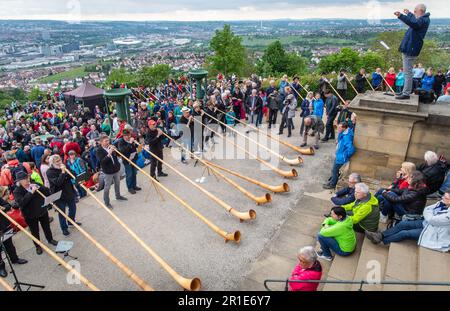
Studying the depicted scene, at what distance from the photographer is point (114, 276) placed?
598cm

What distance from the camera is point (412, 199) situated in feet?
19.2

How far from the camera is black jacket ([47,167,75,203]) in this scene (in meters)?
7.00

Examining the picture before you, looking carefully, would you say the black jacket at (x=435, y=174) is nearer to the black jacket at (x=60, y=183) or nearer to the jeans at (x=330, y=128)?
the jeans at (x=330, y=128)

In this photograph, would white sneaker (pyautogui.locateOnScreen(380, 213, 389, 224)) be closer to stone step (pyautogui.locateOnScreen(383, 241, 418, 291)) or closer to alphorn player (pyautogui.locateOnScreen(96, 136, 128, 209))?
stone step (pyautogui.locateOnScreen(383, 241, 418, 291))

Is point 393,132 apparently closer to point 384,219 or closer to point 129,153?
point 384,219

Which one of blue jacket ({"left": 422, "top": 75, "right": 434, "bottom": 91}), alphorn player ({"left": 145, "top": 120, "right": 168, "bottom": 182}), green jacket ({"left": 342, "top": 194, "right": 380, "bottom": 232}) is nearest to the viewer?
green jacket ({"left": 342, "top": 194, "right": 380, "bottom": 232})

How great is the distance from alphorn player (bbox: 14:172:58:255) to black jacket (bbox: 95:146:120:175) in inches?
60.7

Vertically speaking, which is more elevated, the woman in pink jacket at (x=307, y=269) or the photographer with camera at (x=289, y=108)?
the photographer with camera at (x=289, y=108)

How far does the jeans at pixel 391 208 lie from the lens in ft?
20.3

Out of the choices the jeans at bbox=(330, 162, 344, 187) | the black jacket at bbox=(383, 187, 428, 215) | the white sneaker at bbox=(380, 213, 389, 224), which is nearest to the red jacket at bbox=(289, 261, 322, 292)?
the black jacket at bbox=(383, 187, 428, 215)

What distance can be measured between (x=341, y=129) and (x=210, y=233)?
4315mm

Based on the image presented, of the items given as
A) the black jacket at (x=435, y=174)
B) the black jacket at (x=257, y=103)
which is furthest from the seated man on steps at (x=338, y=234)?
the black jacket at (x=257, y=103)

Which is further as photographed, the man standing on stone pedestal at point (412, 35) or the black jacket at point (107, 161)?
the black jacket at point (107, 161)

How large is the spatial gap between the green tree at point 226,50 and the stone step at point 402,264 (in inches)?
1411
